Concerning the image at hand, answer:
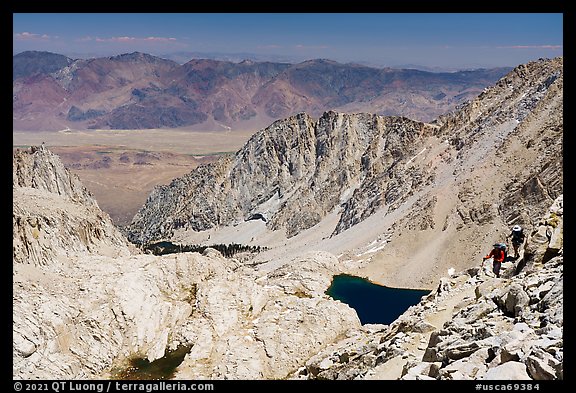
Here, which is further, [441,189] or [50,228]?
[441,189]

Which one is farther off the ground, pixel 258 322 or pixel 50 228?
pixel 50 228

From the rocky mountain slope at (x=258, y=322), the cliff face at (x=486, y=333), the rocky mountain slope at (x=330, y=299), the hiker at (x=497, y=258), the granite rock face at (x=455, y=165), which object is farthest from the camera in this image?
the granite rock face at (x=455, y=165)

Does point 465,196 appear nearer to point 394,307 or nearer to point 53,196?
point 394,307

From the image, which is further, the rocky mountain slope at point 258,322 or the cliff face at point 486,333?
the rocky mountain slope at point 258,322

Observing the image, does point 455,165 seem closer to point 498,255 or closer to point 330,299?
point 330,299

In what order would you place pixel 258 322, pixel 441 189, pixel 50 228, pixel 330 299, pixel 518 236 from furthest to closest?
pixel 441 189
pixel 330 299
pixel 50 228
pixel 258 322
pixel 518 236

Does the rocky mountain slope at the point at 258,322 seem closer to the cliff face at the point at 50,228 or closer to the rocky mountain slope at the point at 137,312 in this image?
Answer: the rocky mountain slope at the point at 137,312

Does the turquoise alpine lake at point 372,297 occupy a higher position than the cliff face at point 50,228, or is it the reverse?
the cliff face at point 50,228

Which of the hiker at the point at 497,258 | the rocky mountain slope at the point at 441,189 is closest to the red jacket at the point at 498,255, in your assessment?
the hiker at the point at 497,258

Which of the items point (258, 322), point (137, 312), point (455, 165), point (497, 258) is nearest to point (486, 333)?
point (497, 258)
